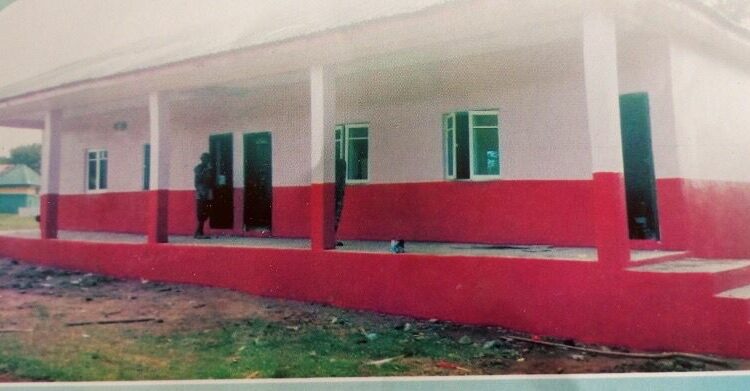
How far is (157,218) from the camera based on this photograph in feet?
21.3

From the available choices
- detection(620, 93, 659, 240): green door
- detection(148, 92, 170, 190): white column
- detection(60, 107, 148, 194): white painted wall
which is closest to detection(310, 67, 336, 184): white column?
detection(148, 92, 170, 190): white column

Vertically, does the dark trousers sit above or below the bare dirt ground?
above

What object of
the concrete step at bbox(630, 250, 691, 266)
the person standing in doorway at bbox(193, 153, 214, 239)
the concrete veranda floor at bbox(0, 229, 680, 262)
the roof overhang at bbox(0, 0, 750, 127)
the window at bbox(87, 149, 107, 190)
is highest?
the roof overhang at bbox(0, 0, 750, 127)

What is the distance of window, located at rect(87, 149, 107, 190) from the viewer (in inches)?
355

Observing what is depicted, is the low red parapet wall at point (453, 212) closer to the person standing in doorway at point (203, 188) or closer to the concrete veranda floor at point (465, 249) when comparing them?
the concrete veranda floor at point (465, 249)

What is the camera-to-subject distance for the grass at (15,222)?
502cm

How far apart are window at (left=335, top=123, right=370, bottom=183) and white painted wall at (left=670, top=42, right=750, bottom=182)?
359cm

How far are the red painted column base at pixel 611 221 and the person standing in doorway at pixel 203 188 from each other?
210 inches

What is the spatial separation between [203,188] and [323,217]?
2.90m

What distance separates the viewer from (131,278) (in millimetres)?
6180

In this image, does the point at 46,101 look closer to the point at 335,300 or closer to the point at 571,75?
the point at 335,300

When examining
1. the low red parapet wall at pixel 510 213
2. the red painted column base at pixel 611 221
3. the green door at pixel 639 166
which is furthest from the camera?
the green door at pixel 639 166

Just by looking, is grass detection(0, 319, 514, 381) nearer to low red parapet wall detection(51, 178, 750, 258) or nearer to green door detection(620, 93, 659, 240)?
low red parapet wall detection(51, 178, 750, 258)

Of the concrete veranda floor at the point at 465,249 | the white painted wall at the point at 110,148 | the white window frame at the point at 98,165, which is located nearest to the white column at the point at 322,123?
the concrete veranda floor at the point at 465,249
